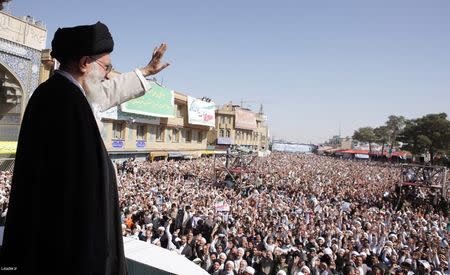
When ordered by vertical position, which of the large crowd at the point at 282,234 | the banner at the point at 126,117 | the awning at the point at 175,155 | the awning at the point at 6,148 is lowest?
the large crowd at the point at 282,234

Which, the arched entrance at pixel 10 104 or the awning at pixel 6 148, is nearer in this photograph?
the awning at pixel 6 148

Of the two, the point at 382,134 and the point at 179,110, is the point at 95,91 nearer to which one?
the point at 179,110

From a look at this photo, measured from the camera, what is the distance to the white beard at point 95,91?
1.48 m

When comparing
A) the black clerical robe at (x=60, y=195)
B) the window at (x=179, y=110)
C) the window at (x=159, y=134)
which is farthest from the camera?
the window at (x=179, y=110)

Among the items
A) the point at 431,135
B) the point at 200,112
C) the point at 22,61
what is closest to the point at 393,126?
the point at 431,135

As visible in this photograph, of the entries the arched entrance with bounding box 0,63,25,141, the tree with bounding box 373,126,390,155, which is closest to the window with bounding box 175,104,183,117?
the arched entrance with bounding box 0,63,25,141

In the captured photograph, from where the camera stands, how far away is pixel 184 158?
136ft

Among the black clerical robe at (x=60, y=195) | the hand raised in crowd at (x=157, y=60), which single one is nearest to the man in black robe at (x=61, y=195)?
Answer: the black clerical robe at (x=60, y=195)

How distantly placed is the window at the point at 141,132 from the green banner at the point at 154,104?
1913 millimetres

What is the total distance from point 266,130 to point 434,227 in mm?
72898

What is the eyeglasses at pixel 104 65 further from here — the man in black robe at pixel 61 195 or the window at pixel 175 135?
the window at pixel 175 135

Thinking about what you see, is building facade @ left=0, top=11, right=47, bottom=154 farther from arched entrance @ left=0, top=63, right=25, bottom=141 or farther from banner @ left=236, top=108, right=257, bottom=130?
banner @ left=236, top=108, right=257, bottom=130

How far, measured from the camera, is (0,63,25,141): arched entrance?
21.4 metres

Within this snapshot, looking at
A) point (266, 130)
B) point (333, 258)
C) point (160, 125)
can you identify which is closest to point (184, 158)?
point (160, 125)
